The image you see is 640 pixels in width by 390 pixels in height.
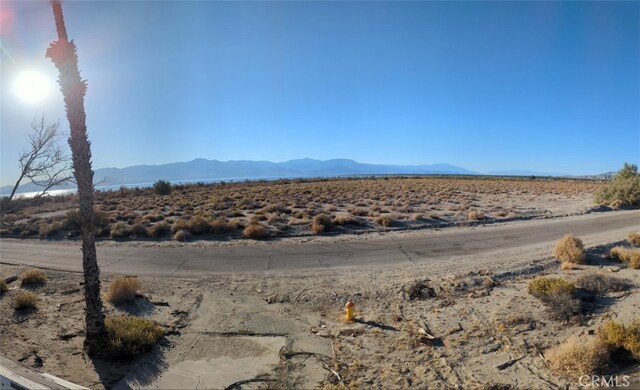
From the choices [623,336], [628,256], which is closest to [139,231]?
[623,336]

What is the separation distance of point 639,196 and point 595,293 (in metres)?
31.3

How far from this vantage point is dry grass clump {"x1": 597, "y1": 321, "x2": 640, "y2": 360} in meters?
7.90

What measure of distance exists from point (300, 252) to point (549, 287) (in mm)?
9650

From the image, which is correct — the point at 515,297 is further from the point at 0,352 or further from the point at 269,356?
the point at 0,352

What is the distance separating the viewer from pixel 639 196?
35062mm

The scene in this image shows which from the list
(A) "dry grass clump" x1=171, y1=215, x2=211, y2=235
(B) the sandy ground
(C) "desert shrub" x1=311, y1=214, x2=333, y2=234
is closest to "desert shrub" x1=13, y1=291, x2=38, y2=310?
(B) the sandy ground

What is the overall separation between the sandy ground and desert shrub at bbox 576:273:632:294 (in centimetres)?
34

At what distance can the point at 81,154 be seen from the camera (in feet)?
25.7

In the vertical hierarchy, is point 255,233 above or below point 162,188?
below

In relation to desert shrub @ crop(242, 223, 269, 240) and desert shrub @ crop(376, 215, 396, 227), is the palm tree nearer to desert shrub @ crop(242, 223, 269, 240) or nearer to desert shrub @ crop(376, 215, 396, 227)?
desert shrub @ crop(242, 223, 269, 240)

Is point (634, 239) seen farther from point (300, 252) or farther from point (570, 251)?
point (300, 252)

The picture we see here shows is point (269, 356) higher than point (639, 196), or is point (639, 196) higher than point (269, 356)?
point (639, 196)

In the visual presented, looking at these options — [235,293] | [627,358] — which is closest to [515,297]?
[627,358]

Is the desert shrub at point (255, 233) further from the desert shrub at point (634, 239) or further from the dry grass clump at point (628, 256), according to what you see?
the desert shrub at point (634, 239)
